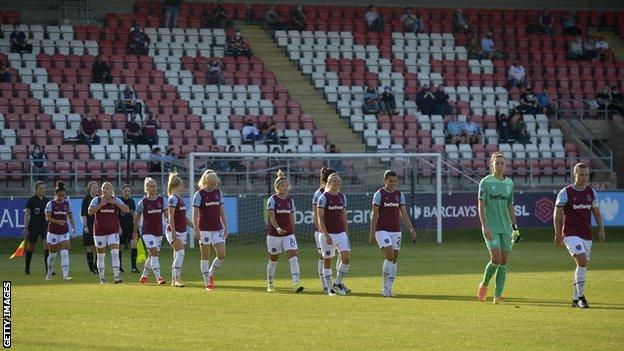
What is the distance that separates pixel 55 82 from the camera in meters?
43.1

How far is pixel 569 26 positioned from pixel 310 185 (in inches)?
744

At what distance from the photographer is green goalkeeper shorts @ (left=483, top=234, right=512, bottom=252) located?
62.6 feet

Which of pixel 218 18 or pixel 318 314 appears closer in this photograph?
pixel 318 314

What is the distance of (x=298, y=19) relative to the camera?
162 ft

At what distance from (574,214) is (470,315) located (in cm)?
266

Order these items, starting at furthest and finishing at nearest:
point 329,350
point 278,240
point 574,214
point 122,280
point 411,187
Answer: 1. point 411,187
2. point 122,280
3. point 278,240
4. point 574,214
5. point 329,350

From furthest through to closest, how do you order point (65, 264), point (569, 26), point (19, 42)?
point (569, 26), point (19, 42), point (65, 264)

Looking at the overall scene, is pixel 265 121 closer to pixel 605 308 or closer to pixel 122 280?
pixel 122 280

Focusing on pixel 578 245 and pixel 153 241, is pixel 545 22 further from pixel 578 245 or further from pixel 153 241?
pixel 578 245

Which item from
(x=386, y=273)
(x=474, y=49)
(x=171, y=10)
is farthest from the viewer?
(x=474, y=49)

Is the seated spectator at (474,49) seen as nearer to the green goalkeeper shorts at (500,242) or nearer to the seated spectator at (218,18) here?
the seated spectator at (218,18)

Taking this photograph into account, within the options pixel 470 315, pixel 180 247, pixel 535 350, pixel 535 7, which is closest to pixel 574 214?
pixel 470 315

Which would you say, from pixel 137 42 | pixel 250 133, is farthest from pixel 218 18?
pixel 250 133

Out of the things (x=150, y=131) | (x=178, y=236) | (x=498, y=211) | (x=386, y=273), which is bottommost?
(x=386, y=273)
